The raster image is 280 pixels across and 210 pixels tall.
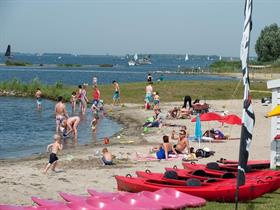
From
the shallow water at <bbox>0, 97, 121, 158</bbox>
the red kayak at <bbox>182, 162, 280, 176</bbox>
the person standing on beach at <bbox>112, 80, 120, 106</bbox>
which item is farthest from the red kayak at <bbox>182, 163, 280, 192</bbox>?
the person standing on beach at <bbox>112, 80, 120, 106</bbox>

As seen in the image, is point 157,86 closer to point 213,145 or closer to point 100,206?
point 213,145

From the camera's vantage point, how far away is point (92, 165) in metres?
18.5

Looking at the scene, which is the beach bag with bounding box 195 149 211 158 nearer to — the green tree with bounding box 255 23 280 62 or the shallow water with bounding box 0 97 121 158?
the shallow water with bounding box 0 97 121 158

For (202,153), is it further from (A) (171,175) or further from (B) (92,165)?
(A) (171,175)

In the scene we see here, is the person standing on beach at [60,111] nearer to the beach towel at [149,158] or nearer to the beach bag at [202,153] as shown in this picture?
the beach towel at [149,158]

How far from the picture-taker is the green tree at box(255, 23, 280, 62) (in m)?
122

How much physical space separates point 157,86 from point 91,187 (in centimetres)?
3618

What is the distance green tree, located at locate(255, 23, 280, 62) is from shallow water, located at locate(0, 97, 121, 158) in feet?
280

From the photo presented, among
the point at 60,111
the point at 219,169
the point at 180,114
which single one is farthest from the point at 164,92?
the point at 219,169

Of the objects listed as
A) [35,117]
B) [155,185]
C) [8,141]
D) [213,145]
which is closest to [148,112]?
[35,117]

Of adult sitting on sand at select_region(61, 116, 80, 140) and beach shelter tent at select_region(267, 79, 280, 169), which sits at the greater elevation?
beach shelter tent at select_region(267, 79, 280, 169)

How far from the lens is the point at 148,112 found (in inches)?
1414

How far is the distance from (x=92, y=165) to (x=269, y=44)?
4288 inches

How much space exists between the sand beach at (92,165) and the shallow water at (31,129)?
1.74 m
